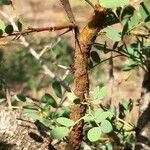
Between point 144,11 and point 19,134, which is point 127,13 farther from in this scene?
point 19,134

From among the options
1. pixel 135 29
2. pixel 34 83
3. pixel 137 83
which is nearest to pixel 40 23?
pixel 34 83

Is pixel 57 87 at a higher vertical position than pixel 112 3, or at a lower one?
lower

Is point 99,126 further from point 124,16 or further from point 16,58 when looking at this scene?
point 16,58

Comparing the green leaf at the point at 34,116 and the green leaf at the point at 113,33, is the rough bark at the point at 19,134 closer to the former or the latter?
the green leaf at the point at 34,116

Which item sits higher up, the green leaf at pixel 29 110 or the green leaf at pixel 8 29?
the green leaf at pixel 8 29

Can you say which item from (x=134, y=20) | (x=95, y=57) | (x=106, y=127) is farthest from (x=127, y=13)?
(x=106, y=127)

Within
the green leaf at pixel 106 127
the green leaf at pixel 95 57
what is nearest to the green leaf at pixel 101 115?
the green leaf at pixel 106 127
